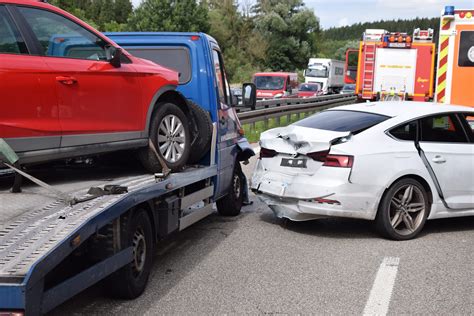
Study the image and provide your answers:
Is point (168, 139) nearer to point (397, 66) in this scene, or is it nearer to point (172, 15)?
point (397, 66)

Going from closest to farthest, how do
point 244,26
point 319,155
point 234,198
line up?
1. point 319,155
2. point 234,198
3. point 244,26

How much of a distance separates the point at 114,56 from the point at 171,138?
1128 millimetres

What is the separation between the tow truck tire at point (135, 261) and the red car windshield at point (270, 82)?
29373mm

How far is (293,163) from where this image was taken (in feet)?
21.9

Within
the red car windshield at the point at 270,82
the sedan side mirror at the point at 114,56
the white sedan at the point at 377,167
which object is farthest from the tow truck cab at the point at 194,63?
the red car windshield at the point at 270,82

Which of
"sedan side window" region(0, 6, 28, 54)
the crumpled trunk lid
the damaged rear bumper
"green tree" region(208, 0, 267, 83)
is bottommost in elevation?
the damaged rear bumper

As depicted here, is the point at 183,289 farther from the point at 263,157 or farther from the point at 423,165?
the point at 423,165

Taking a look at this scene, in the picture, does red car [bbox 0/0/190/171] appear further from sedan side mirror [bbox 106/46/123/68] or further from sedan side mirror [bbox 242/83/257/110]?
sedan side mirror [bbox 242/83/257/110]

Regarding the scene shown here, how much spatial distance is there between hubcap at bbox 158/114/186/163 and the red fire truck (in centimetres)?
1331

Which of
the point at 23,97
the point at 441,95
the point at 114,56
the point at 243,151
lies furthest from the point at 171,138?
the point at 441,95

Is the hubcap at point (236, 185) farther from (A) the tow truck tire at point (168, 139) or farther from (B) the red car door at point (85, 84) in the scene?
(B) the red car door at point (85, 84)

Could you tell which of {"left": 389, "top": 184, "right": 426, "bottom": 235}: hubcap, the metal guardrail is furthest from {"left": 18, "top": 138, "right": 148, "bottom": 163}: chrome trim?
the metal guardrail

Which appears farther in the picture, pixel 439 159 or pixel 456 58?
pixel 456 58

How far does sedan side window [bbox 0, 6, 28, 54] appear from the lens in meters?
4.29
